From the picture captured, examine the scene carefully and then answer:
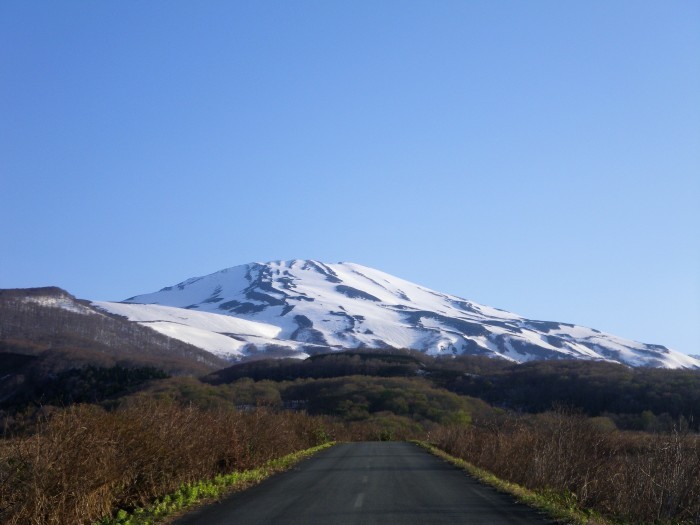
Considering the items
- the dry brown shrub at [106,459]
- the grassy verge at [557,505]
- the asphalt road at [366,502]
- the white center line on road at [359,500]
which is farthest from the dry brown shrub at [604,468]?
the dry brown shrub at [106,459]

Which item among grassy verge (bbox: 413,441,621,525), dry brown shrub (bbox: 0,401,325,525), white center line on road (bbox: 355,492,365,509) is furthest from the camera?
white center line on road (bbox: 355,492,365,509)

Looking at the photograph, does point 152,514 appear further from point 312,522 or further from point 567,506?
point 567,506

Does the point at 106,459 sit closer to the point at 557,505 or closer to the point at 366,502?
the point at 366,502

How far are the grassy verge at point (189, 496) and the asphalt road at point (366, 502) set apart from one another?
0.41 meters

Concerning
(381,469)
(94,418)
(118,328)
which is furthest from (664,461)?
(118,328)

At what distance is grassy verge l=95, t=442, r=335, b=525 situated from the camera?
40.0 ft

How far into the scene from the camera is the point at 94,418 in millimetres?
12680

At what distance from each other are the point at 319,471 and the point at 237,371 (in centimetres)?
10996

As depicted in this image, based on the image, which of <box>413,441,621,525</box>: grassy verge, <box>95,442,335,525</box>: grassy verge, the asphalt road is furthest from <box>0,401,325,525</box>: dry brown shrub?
<box>413,441,621,525</box>: grassy verge

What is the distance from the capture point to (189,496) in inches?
598

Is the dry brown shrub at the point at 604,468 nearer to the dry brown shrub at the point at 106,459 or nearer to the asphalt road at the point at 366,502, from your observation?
the asphalt road at the point at 366,502

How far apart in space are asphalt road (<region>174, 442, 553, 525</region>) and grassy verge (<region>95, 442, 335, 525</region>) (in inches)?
16.1

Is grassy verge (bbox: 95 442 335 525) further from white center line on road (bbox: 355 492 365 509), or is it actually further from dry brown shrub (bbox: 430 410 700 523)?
dry brown shrub (bbox: 430 410 700 523)

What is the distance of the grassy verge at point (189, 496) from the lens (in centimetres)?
1220
